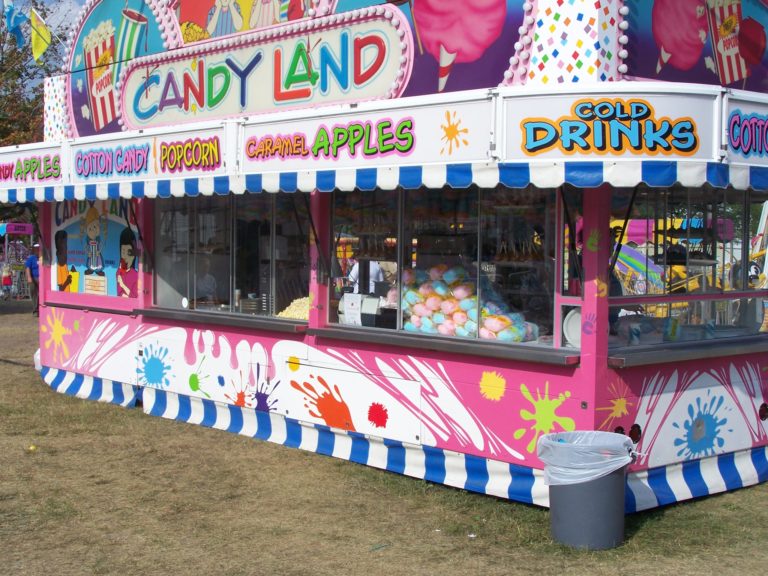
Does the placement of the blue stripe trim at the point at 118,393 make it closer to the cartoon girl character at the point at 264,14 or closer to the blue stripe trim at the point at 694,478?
the cartoon girl character at the point at 264,14

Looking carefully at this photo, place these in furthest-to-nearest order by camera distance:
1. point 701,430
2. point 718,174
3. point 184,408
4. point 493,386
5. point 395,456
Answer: point 184,408, point 395,456, point 701,430, point 493,386, point 718,174

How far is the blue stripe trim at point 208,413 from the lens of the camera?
364 inches

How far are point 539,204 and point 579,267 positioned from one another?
0.64m

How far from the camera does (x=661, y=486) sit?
6660 millimetres

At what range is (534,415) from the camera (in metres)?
6.59

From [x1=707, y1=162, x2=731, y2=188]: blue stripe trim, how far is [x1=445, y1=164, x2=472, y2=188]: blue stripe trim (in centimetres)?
150

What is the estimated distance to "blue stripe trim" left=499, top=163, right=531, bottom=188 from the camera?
19.0ft

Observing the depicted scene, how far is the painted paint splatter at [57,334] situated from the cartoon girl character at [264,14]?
15.8 ft

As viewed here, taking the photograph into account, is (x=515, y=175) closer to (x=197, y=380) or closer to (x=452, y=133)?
(x=452, y=133)

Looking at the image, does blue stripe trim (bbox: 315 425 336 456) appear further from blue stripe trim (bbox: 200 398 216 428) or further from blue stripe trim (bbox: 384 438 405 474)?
blue stripe trim (bbox: 200 398 216 428)

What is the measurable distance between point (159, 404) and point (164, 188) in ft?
8.81

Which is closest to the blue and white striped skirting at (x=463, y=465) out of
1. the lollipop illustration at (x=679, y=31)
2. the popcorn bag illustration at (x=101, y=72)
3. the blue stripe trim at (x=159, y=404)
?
the blue stripe trim at (x=159, y=404)

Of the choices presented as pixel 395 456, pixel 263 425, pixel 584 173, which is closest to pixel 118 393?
pixel 263 425

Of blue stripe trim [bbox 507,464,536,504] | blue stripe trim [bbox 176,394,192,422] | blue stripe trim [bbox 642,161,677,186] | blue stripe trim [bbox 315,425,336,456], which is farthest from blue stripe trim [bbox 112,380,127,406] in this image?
blue stripe trim [bbox 642,161,677,186]
